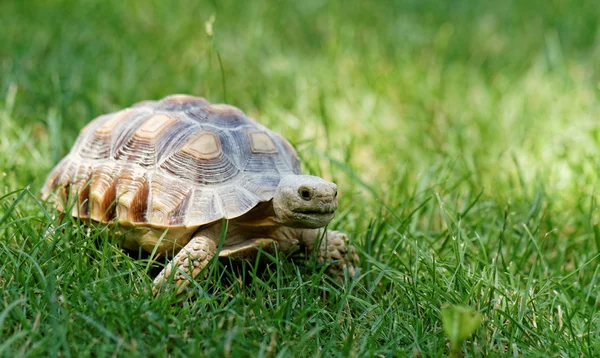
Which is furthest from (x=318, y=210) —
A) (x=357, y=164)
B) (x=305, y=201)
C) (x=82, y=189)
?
(x=357, y=164)

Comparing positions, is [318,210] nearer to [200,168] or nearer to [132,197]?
[200,168]

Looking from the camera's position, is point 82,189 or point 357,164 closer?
point 82,189

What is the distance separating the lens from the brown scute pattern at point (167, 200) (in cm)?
230

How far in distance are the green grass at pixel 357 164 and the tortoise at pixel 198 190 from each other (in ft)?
0.35

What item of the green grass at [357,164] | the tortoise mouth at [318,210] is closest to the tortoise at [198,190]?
the tortoise mouth at [318,210]

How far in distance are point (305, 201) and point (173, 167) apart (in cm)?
54

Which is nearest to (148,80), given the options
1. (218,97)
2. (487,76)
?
(218,97)

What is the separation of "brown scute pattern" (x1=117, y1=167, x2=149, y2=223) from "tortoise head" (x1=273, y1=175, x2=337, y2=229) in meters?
0.49

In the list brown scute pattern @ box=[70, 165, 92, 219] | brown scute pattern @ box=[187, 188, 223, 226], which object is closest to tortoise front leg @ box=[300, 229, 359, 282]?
brown scute pattern @ box=[187, 188, 223, 226]

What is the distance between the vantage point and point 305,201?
221 centimetres

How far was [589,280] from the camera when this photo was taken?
2.64 metres

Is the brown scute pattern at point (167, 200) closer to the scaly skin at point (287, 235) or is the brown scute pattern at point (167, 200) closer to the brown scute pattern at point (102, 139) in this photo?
the scaly skin at point (287, 235)

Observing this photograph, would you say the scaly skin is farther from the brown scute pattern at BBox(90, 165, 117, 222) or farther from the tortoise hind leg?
the brown scute pattern at BBox(90, 165, 117, 222)

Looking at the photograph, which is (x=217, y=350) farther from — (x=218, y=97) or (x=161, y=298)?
(x=218, y=97)
